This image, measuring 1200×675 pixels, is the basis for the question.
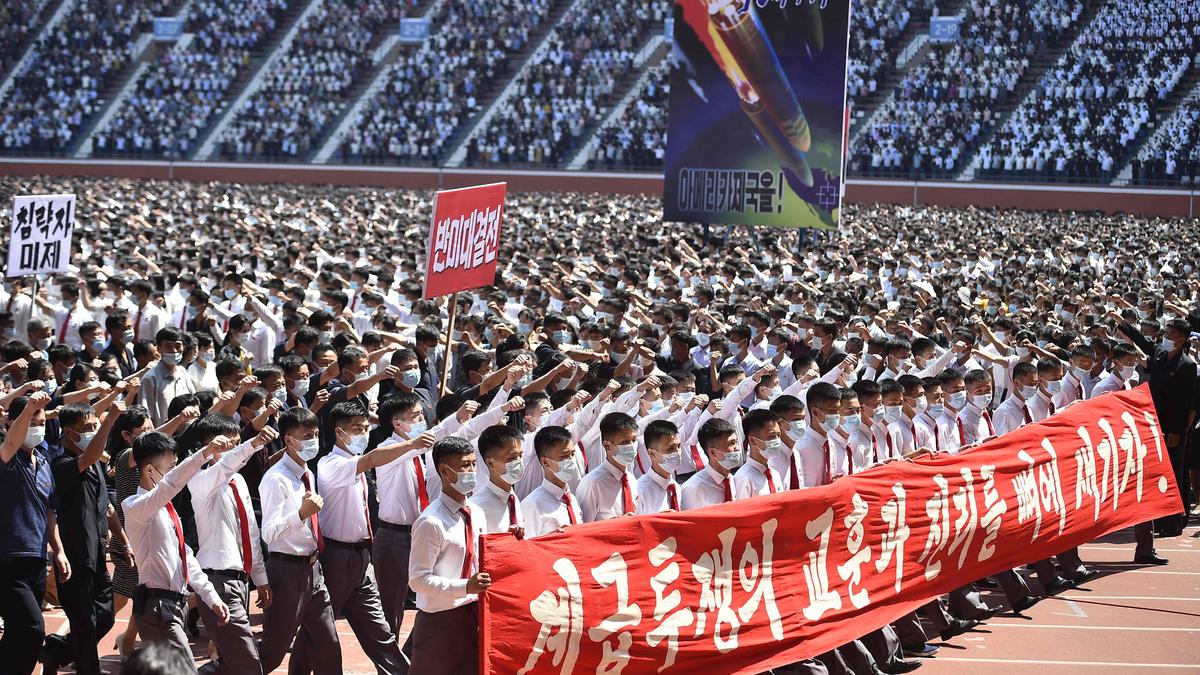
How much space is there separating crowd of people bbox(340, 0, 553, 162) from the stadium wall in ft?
3.60

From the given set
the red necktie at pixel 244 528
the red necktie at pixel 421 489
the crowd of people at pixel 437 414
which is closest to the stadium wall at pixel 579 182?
the crowd of people at pixel 437 414

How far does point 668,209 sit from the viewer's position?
921 inches

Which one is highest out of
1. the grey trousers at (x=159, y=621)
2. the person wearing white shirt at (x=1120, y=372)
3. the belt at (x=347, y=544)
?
the person wearing white shirt at (x=1120, y=372)

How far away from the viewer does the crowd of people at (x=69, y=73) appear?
50.0 meters

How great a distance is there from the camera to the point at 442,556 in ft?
20.2

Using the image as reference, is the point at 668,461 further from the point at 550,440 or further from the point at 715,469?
the point at 550,440

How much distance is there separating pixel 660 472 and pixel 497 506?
3.67 ft

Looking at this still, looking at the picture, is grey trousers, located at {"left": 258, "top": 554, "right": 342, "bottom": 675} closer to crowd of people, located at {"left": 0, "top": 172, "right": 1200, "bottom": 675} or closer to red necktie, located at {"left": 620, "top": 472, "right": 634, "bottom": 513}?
crowd of people, located at {"left": 0, "top": 172, "right": 1200, "bottom": 675}

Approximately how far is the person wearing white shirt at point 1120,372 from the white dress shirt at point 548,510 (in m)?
5.63

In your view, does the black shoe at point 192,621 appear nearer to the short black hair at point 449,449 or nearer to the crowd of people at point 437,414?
the crowd of people at point 437,414

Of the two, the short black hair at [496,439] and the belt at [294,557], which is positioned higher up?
the short black hair at [496,439]

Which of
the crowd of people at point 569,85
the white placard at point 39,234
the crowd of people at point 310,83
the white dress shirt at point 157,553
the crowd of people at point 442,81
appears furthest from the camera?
the crowd of people at point 310,83

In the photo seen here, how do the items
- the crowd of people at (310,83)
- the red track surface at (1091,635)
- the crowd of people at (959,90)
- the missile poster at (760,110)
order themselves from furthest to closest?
the crowd of people at (310,83), the crowd of people at (959,90), the missile poster at (760,110), the red track surface at (1091,635)

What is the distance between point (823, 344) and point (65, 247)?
6.47 meters
